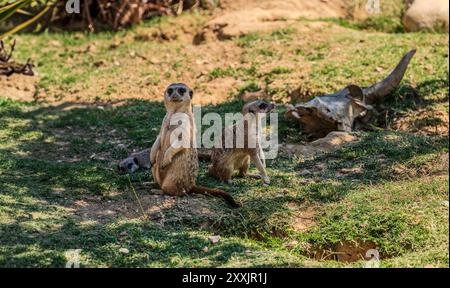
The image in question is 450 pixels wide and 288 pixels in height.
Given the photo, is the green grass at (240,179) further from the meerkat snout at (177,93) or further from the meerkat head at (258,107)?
the meerkat snout at (177,93)

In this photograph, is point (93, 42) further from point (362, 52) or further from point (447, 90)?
point (447, 90)

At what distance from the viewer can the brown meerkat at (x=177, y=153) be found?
6660 mm

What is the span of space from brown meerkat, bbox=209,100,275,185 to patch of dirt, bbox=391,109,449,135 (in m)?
2.06

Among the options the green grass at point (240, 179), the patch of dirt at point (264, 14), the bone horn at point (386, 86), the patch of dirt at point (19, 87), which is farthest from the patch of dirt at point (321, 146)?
the patch of dirt at point (19, 87)

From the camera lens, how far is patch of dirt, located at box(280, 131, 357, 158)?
26.7ft

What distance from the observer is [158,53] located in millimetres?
11680

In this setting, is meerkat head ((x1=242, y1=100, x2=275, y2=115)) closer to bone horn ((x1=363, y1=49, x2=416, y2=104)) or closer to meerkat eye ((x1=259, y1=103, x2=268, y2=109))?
meerkat eye ((x1=259, y1=103, x2=268, y2=109))

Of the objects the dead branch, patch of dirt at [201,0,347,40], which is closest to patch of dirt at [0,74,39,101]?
the dead branch

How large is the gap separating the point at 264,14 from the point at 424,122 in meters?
4.33

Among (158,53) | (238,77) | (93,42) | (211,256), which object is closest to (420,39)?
(238,77)

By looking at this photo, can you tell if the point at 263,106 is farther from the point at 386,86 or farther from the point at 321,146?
the point at 386,86

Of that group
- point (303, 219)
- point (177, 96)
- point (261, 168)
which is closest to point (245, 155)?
point (261, 168)

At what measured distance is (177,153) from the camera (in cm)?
673

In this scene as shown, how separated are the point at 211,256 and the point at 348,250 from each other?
1.21 metres
